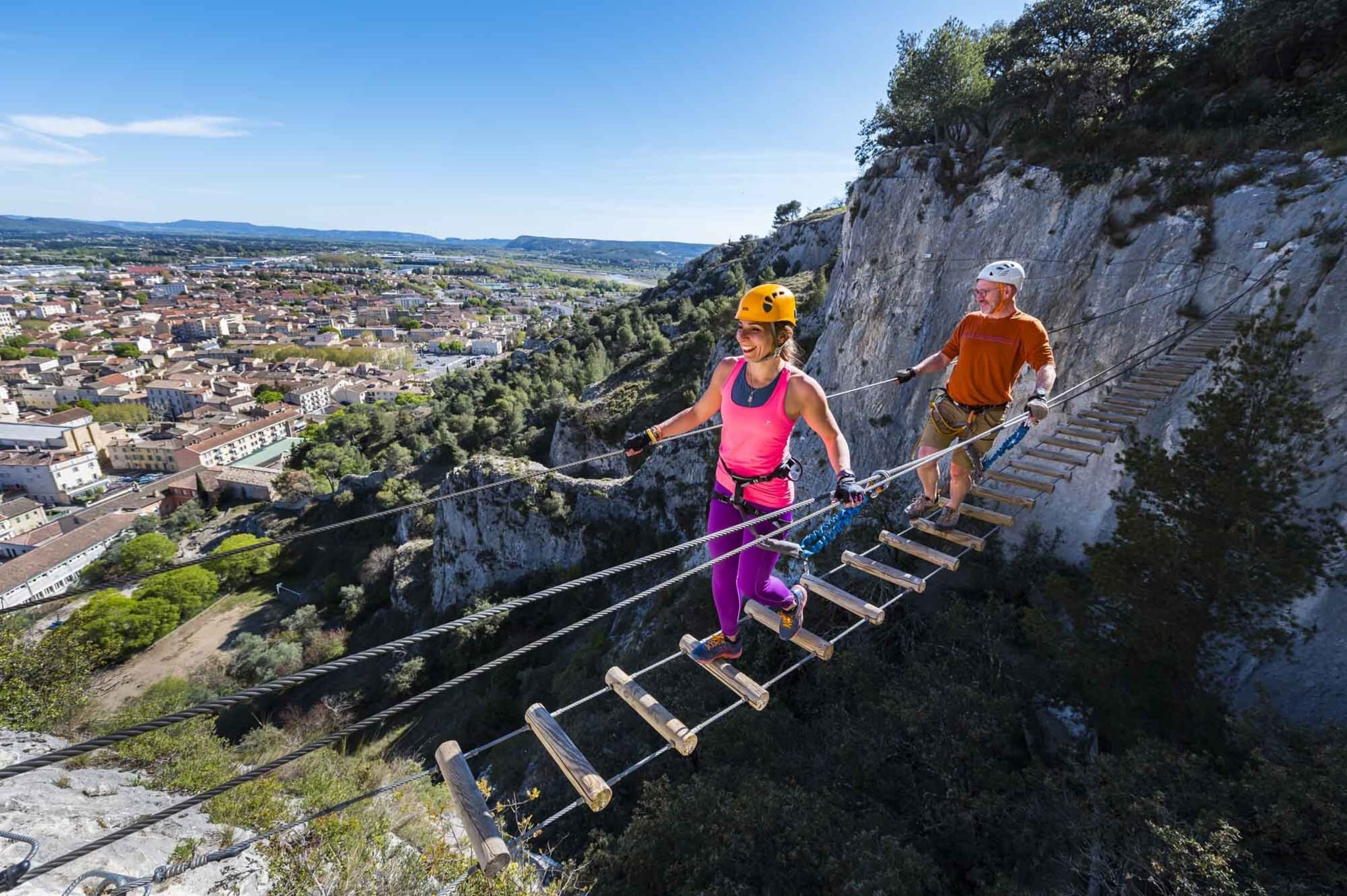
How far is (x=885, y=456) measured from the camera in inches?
731

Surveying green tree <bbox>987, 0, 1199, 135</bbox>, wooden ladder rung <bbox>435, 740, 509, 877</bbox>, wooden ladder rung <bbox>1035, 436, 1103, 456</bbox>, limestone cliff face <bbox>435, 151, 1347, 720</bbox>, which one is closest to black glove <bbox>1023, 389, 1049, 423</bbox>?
wooden ladder rung <bbox>1035, 436, 1103, 456</bbox>

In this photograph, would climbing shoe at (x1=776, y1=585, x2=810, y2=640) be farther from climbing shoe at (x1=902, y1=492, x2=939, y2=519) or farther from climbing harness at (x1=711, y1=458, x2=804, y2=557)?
climbing shoe at (x1=902, y1=492, x2=939, y2=519)

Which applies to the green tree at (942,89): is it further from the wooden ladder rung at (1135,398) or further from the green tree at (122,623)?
the green tree at (122,623)

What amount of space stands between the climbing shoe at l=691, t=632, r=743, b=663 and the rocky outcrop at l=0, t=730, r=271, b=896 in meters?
Result: 7.70

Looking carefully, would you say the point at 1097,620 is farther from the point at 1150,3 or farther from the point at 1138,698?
the point at 1150,3

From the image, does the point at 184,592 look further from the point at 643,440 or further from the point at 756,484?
the point at 756,484

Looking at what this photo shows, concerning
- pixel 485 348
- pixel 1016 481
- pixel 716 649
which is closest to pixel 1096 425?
pixel 1016 481

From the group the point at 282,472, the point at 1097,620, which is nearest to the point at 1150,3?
the point at 1097,620

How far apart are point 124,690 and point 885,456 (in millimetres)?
39935

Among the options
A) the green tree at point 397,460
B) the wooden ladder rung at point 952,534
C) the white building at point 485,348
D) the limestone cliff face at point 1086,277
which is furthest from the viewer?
the white building at point 485,348

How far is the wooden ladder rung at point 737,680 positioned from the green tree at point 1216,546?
6.29 metres

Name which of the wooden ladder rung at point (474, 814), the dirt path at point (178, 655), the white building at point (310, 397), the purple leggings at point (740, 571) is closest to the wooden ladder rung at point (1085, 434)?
the purple leggings at point (740, 571)

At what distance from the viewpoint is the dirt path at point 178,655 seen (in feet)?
98.3

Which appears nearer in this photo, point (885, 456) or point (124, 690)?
point (885, 456)
